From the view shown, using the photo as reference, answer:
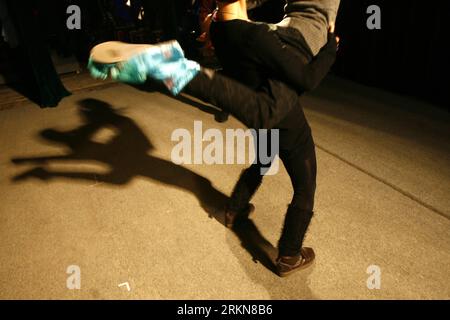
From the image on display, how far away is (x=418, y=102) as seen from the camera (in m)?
3.77

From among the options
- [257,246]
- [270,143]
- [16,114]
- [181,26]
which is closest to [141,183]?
[257,246]

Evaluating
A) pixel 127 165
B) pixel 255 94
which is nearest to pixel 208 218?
pixel 127 165

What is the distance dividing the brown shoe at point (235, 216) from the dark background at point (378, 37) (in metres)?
2.93

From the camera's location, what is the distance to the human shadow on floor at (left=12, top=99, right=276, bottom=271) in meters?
1.97

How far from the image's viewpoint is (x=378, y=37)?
13.7 ft

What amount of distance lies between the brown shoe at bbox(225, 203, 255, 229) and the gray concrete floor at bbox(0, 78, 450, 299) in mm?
68

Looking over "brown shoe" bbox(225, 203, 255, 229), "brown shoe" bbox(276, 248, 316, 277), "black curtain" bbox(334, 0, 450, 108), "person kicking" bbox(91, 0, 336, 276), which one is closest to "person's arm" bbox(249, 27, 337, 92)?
"person kicking" bbox(91, 0, 336, 276)

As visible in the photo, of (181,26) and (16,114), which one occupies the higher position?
(181,26)

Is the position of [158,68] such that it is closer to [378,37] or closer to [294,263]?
[294,263]

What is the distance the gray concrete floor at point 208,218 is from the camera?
1.63 m

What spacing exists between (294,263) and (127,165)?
5.72 feet

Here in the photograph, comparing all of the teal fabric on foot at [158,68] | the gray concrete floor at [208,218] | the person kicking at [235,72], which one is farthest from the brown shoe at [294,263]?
the teal fabric on foot at [158,68]
